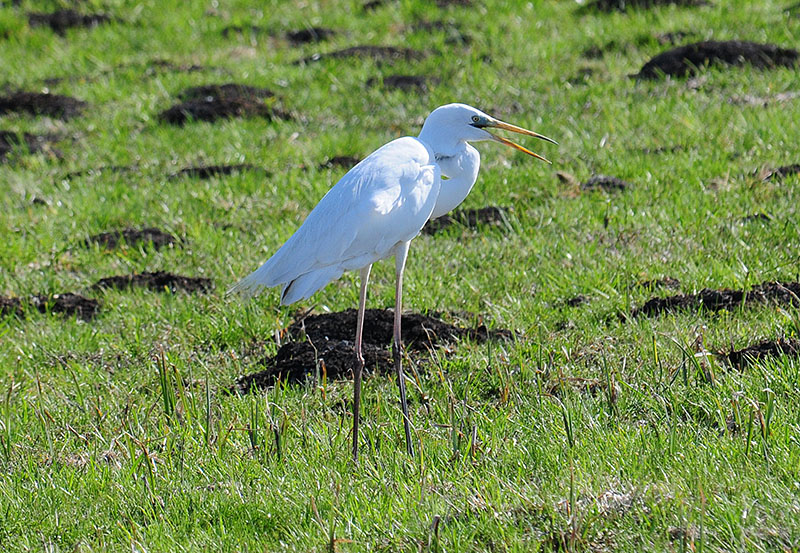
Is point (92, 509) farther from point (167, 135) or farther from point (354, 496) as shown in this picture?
point (167, 135)

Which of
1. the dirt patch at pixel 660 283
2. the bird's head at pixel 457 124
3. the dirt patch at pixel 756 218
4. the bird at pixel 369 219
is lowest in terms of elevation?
the dirt patch at pixel 660 283

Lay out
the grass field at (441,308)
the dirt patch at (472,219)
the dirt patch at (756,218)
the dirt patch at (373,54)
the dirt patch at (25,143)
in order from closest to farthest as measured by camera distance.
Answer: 1. the grass field at (441,308)
2. the dirt patch at (756,218)
3. the dirt patch at (472,219)
4. the dirt patch at (25,143)
5. the dirt patch at (373,54)

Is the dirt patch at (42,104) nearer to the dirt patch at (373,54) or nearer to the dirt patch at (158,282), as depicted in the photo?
the dirt patch at (373,54)

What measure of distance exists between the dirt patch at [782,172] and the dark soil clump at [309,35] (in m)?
5.64

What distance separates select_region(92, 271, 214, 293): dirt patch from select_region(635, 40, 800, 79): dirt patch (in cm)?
451

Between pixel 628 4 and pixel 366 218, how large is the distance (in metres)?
7.20

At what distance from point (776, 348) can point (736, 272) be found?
3.41 feet

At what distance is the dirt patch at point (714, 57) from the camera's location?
8422 millimetres

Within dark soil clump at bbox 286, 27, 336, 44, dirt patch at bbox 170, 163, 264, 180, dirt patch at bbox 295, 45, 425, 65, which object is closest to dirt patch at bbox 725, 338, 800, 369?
dirt patch at bbox 170, 163, 264, 180

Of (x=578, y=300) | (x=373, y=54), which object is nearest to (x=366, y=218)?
(x=578, y=300)

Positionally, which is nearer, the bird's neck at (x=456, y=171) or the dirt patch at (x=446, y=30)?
the bird's neck at (x=456, y=171)

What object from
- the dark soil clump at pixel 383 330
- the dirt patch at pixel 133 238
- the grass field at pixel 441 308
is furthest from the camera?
the dirt patch at pixel 133 238

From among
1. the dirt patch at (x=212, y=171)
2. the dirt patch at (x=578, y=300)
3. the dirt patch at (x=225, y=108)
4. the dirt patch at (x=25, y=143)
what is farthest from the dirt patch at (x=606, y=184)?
the dirt patch at (x=25, y=143)

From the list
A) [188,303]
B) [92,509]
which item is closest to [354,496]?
[92,509]
